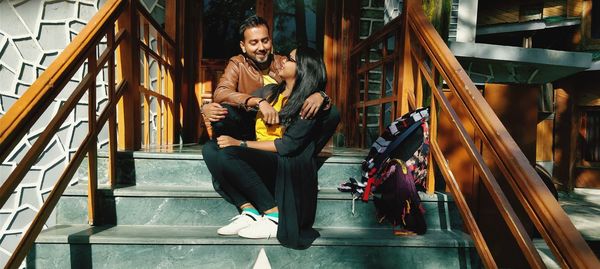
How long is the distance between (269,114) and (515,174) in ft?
3.82

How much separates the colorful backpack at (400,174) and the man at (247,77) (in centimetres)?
49

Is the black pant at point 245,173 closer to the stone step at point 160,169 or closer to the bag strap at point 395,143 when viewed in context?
the stone step at point 160,169

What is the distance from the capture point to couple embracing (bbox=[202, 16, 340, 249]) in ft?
6.10

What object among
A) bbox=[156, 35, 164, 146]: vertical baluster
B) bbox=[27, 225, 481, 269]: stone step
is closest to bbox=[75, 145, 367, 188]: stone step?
bbox=[27, 225, 481, 269]: stone step

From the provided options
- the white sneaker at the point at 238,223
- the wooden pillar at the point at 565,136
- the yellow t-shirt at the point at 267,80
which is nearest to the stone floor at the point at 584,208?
the wooden pillar at the point at 565,136

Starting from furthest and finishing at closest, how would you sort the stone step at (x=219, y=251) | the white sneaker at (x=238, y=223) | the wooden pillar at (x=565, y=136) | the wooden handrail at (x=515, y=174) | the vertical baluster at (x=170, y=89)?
the wooden pillar at (x=565, y=136) < the vertical baluster at (x=170, y=89) < the white sneaker at (x=238, y=223) < the stone step at (x=219, y=251) < the wooden handrail at (x=515, y=174)

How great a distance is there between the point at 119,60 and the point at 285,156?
4.08 feet

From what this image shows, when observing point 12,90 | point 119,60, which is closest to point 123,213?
point 119,60

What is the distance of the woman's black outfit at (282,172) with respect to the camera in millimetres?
1901

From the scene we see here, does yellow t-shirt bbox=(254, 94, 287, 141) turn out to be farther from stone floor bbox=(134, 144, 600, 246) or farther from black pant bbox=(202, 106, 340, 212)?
stone floor bbox=(134, 144, 600, 246)

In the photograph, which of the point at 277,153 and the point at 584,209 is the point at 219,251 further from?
the point at 584,209

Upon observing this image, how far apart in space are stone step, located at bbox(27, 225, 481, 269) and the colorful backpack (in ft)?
0.45

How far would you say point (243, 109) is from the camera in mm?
2176

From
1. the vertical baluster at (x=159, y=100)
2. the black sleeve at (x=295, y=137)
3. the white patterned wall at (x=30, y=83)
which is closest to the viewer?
the black sleeve at (x=295, y=137)
